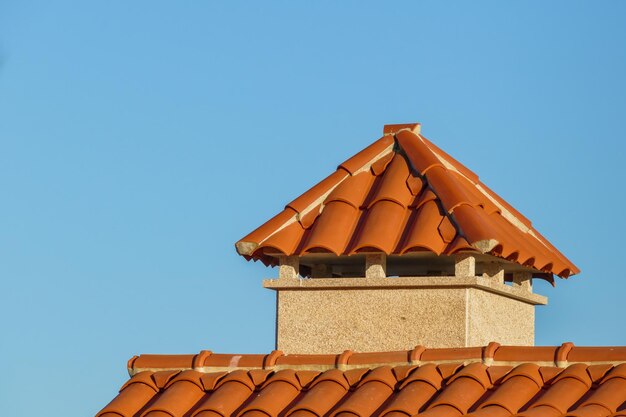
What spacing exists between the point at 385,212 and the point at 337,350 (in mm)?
1398

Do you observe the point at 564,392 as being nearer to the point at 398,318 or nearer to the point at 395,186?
the point at 398,318

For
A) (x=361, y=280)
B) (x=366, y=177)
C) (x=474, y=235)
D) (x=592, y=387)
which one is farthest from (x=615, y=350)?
(x=366, y=177)

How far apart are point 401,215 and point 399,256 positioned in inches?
15.5

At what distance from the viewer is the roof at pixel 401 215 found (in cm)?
1273

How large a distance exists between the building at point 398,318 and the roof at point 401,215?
16 mm

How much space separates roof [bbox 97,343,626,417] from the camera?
35.0ft

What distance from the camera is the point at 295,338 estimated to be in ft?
44.0

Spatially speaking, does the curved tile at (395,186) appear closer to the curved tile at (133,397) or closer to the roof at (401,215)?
the roof at (401,215)

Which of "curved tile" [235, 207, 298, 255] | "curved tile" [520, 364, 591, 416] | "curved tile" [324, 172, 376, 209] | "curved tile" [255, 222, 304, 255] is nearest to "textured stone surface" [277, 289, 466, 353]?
"curved tile" [255, 222, 304, 255]

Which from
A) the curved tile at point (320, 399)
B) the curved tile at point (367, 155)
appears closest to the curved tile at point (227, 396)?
the curved tile at point (320, 399)

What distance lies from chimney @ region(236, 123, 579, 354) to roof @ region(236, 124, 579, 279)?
0.01 meters

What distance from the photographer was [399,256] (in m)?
13.2

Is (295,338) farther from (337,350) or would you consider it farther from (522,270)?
(522,270)

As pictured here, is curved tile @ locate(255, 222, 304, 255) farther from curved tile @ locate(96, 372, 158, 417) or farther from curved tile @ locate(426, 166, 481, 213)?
curved tile @ locate(96, 372, 158, 417)
